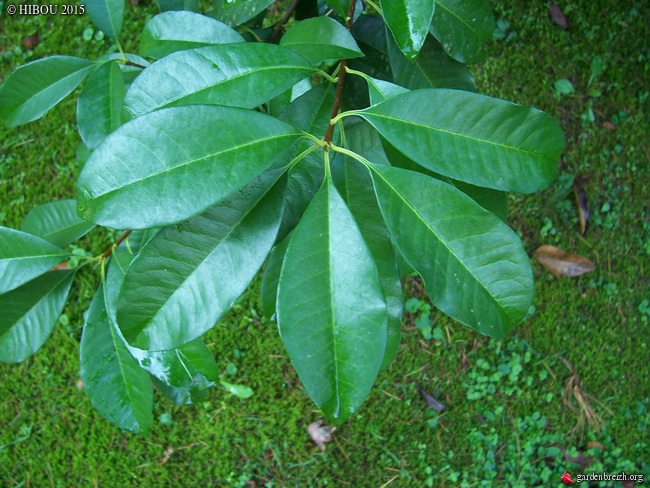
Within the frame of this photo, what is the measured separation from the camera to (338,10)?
0.78 m

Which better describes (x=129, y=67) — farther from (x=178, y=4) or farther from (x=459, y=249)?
(x=459, y=249)

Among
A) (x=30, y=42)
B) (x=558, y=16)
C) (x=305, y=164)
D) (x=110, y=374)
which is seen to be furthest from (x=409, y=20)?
(x=30, y=42)

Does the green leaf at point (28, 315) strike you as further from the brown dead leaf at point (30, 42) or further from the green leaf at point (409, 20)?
the brown dead leaf at point (30, 42)

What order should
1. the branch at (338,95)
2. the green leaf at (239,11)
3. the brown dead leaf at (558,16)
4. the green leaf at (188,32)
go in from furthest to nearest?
1. the brown dead leaf at (558,16)
2. the green leaf at (239,11)
3. the green leaf at (188,32)
4. the branch at (338,95)

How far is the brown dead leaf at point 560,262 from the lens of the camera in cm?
201

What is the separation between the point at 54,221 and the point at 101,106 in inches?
12.5

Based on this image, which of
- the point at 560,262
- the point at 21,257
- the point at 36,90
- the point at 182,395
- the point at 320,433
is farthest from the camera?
the point at 560,262

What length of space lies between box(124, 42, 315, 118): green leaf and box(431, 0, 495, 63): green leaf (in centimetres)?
31

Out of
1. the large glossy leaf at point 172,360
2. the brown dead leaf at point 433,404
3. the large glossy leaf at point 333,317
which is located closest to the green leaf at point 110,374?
the large glossy leaf at point 172,360

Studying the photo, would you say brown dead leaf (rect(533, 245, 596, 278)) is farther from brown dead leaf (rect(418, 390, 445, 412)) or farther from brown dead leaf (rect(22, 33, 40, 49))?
brown dead leaf (rect(22, 33, 40, 49))

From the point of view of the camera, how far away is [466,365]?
198cm

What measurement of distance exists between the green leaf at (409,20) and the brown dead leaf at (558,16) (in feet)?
5.82

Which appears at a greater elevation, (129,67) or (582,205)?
(129,67)

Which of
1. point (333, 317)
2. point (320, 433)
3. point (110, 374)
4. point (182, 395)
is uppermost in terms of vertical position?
point (333, 317)
